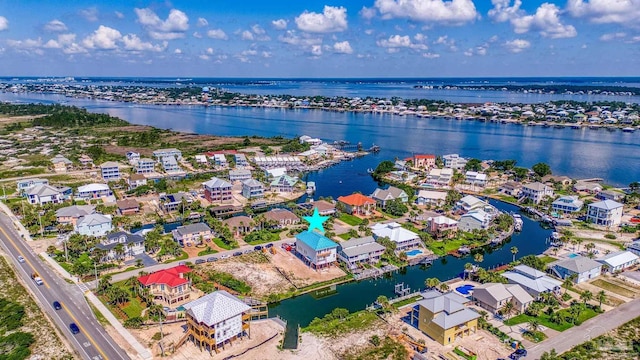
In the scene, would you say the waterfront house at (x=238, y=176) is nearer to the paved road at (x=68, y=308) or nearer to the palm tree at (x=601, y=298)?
the paved road at (x=68, y=308)

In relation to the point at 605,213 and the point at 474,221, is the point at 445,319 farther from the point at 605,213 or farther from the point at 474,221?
the point at 605,213

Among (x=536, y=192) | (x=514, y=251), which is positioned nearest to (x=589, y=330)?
(x=514, y=251)

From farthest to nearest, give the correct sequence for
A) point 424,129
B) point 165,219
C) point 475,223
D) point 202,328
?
point 424,129 → point 165,219 → point 475,223 → point 202,328

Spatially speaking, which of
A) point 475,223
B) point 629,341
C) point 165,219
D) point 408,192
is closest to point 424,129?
point 408,192

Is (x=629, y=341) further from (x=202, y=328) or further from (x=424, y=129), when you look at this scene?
(x=424, y=129)

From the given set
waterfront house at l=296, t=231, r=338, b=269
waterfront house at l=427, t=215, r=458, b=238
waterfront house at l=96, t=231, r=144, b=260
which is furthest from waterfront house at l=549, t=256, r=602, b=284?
waterfront house at l=96, t=231, r=144, b=260

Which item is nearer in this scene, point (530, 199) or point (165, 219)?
point (165, 219)

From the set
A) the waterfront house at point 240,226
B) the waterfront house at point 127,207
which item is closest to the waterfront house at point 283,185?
the waterfront house at point 240,226
